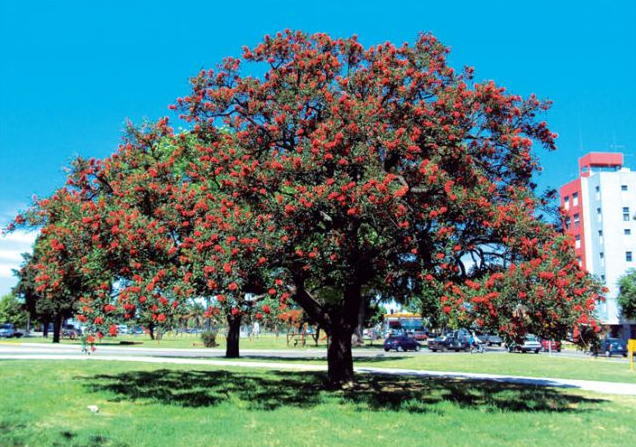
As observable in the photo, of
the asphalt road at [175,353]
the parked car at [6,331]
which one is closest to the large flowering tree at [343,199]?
the asphalt road at [175,353]

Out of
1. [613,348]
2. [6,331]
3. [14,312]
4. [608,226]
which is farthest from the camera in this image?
[14,312]

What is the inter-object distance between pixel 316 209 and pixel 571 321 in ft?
18.5

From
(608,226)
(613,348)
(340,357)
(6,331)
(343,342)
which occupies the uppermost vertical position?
(608,226)

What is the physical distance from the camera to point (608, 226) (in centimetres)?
6450

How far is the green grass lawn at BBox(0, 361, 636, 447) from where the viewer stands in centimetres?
884

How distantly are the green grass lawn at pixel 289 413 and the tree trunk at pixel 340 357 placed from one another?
50cm

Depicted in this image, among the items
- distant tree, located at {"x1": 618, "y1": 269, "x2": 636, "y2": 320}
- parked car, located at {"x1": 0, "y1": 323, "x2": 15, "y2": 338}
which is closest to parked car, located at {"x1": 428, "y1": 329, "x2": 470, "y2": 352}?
distant tree, located at {"x1": 618, "y1": 269, "x2": 636, "y2": 320}

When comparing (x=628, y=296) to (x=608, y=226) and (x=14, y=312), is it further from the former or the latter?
(x=14, y=312)

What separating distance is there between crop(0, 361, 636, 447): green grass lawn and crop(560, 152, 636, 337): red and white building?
5422 cm

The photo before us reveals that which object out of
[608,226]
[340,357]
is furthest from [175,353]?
[608,226]

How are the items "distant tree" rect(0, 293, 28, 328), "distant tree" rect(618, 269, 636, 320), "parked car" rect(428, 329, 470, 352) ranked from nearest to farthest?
"parked car" rect(428, 329, 470, 352)
"distant tree" rect(618, 269, 636, 320)
"distant tree" rect(0, 293, 28, 328)

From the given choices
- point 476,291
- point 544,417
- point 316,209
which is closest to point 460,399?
point 544,417

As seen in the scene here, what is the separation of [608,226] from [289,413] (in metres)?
63.7

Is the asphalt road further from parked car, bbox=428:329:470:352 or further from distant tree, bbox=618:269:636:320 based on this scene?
distant tree, bbox=618:269:636:320
